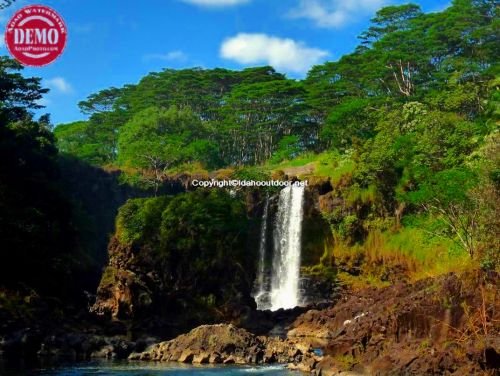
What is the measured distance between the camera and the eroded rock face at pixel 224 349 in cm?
2512

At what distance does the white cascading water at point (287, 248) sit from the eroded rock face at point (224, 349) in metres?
16.2

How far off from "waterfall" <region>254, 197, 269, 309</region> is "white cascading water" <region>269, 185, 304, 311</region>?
66 cm

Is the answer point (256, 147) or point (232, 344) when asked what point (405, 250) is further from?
point (256, 147)

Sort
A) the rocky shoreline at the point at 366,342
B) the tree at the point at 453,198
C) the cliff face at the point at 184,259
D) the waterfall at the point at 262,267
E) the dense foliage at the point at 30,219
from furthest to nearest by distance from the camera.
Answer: the waterfall at the point at 262,267 → the cliff face at the point at 184,259 → the dense foliage at the point at 30,219 → the tree at the point at 453,198 → the rocky shoreline at the point at 366,342

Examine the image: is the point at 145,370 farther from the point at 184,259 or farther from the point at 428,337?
the point at 184,259

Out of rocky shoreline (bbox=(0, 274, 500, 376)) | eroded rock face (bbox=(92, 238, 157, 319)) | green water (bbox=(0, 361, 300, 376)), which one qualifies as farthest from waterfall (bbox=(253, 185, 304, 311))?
green water (bbox=(0, 361, 300, 376))

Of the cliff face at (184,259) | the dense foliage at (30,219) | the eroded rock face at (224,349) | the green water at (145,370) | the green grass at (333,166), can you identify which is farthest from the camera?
the green grass at (333,166)

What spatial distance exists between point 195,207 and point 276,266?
8190 millimetres

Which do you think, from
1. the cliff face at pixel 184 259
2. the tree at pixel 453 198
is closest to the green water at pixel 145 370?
the tree at pixel 453 198

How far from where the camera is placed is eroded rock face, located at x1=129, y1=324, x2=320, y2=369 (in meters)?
25.1

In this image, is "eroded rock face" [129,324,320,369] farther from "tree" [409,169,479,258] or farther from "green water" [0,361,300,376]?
"tree" [409,169,479,258]

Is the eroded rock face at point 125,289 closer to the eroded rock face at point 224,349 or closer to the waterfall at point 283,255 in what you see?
the eroded rock face at point 224,349

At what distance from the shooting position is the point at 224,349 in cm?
2555

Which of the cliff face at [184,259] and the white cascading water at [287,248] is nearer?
the cliff face at [184,259]
